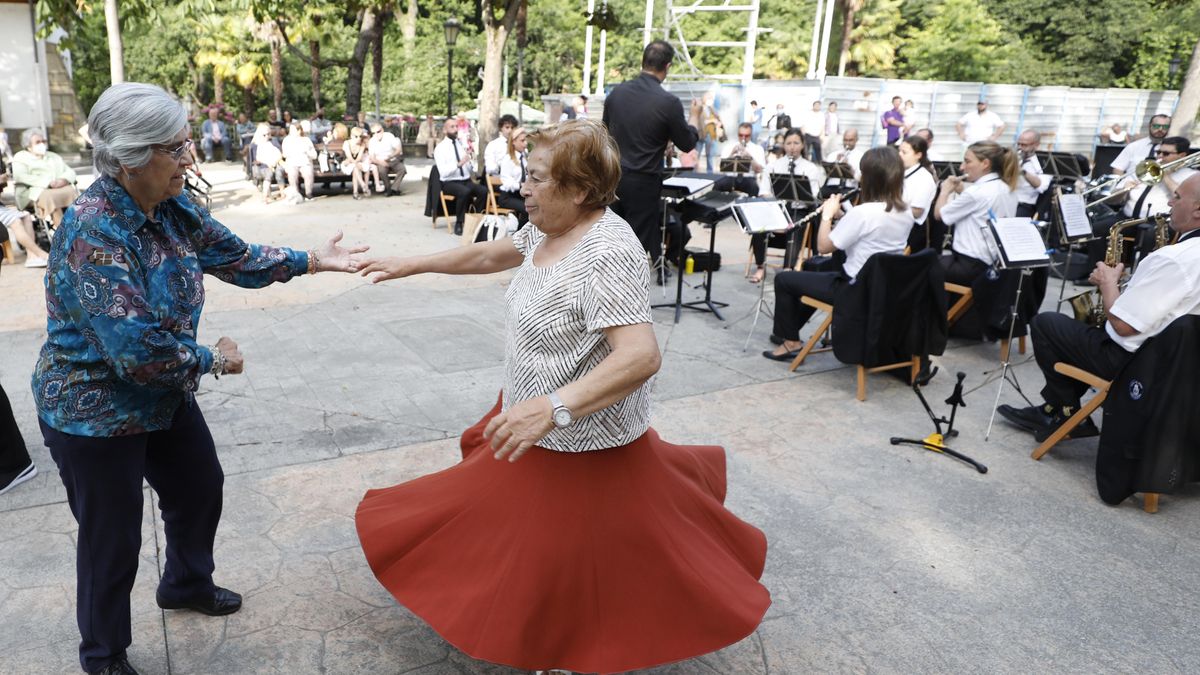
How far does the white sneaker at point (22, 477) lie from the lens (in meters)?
3.90

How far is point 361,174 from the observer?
50.5ft

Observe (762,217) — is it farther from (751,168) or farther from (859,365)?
(751,168)

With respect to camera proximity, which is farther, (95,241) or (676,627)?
(676,627)

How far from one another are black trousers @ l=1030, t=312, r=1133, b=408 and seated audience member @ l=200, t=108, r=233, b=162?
70.5 feet

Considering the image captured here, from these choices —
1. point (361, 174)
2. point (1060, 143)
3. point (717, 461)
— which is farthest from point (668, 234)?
point (1060, 143)

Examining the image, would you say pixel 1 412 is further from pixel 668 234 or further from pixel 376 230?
pixel 376 230

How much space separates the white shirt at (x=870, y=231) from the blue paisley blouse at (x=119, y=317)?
4.34 meters

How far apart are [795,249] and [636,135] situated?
9.40 feet

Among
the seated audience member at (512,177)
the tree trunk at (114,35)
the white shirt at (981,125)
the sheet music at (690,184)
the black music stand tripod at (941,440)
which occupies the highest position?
the tree trunk at (114,35)

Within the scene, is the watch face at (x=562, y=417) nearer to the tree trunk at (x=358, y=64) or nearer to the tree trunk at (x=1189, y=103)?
the tree trunk at (x=1189, y=103)

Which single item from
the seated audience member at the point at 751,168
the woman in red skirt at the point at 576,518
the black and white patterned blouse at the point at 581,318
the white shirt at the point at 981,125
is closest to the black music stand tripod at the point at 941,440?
the woman in red skirt at the point at 576,518

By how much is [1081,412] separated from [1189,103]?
1658 centimetres

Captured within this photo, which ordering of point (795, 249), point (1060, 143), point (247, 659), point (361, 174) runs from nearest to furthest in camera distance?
1. point (247, 659)
2. point (795, 249)
3. point (361, 174)
4. point (1060, 143)

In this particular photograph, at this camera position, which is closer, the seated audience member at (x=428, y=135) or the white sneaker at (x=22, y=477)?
the white sneaker at (x=22, y=477)
